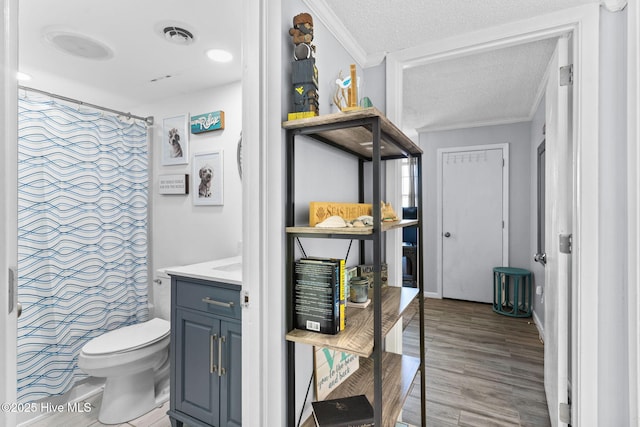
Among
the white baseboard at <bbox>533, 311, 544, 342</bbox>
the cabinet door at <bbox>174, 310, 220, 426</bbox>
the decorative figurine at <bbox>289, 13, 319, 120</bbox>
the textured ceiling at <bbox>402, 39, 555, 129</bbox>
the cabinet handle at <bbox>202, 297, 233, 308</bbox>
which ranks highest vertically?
the textured ceiling at <bbox>402, 39, 555, 129</bbox>

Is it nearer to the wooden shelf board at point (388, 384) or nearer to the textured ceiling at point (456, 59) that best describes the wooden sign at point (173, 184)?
the textured ceiling at point (456, 59)

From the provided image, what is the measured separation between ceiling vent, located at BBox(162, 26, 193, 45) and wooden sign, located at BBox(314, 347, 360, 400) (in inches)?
73.5

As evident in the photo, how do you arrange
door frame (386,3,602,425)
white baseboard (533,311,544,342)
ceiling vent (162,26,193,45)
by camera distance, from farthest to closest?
1. white baseboard (533,311,544,342)
2. ceiling vent (162,26,193,45)
3. door frame (386,3,602,425)

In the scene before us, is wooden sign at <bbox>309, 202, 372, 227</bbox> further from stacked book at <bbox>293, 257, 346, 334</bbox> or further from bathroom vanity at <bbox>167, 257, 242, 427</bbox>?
bathroom vanity at <bbox>167, 257, 242, 427</bbox>

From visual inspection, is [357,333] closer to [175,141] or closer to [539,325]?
[175,141]

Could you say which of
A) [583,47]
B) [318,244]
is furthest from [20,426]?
[583,47]

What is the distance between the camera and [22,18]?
1693 mm

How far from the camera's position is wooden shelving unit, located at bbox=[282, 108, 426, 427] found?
3.38 feet

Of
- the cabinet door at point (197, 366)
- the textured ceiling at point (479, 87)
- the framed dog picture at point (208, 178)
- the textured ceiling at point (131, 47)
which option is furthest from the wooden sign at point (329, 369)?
the textured ceiling at point (479, 87)

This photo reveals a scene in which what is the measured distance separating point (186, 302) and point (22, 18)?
5.71 feet

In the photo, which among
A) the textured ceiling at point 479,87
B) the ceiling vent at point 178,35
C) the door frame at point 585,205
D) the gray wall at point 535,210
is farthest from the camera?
→ the gray wall at point 535,210

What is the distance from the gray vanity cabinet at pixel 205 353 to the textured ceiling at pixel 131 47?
4.61 feet

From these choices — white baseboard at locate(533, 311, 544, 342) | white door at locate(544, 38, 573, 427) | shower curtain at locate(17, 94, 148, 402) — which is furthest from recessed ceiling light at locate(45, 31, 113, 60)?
white baseboard at locate(533, 311, 544, 342)

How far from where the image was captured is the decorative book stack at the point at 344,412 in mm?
1150
